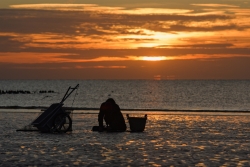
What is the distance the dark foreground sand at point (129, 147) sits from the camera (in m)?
17.7

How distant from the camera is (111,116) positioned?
27984 millimetres

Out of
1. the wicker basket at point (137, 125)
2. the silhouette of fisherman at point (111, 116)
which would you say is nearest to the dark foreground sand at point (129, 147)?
the wicker basket at point (137, 125)

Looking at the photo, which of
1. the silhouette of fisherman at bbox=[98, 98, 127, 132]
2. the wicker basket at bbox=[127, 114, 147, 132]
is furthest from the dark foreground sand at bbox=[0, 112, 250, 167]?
the silhouette of fisherman at bbox=[98, 98, 127, 132]

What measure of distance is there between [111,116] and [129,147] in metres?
6.65

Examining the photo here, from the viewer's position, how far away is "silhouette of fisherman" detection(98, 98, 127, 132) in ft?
91.3

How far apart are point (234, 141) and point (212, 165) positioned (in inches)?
280

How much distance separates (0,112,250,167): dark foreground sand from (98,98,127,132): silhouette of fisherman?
0.74 meters

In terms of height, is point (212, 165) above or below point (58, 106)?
below

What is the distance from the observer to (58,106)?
27141mm

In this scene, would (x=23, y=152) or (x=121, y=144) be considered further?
(x=121, y=144)

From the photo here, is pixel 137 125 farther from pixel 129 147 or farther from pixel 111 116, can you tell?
pixel 129 147

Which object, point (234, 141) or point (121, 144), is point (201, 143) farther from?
point (121, 144)

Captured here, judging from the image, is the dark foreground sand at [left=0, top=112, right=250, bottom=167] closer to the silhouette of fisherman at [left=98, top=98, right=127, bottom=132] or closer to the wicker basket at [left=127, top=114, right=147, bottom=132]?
the wicker basket at [left=127, top=114, right=147, bottom=132]

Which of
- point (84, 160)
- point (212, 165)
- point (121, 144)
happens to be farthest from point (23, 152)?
point (212, 165)
